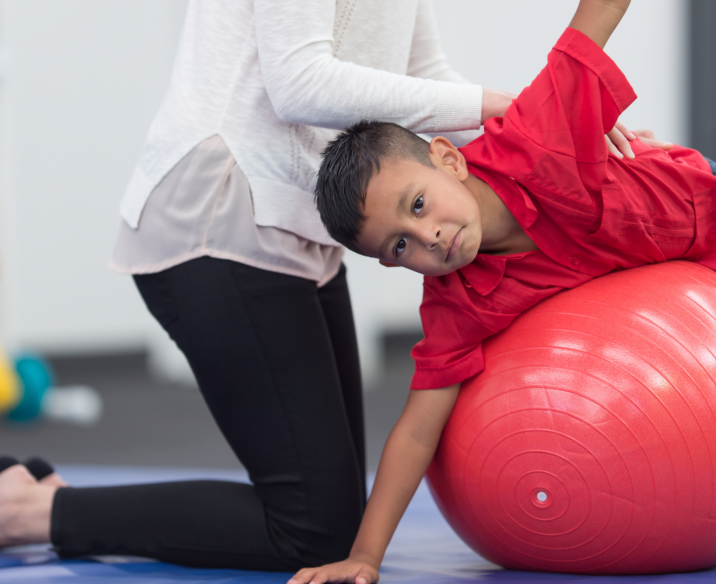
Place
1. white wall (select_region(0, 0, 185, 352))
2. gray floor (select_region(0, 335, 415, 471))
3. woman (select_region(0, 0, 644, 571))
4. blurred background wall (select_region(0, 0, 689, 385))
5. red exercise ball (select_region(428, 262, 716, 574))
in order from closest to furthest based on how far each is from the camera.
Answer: red exercise ball (select_region(428, 262, 716, 574))
woman (select_region(0, 0, 644, 571))
gray floor (select_region(0, 335, 415, 471))
blurred background wall (select_region(0, 0, 689, 385))
white wall (select_region(0, 0, 185, 352))

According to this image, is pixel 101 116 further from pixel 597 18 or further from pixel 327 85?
pixel 597 18

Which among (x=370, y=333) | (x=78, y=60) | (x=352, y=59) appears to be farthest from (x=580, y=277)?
(x=78, y=60)

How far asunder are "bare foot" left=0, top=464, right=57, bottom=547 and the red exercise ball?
0.78 m

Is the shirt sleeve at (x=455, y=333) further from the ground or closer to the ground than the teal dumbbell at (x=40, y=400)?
further from the ground

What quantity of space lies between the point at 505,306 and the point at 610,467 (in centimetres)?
31

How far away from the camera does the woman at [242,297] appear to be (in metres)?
1.34

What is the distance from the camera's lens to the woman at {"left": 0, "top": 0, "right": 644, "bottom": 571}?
4.40 ft

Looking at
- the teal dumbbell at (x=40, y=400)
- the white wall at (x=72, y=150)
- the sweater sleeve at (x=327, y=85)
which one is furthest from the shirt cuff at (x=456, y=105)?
the white wall at (x=72, y=150)

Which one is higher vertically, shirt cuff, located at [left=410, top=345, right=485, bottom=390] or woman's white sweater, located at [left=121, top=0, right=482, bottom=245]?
woman's white sweater, located at [left=121, top=0, right=482, bottom=245]

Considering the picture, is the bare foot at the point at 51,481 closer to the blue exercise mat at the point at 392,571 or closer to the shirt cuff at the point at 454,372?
the blue exercise mat at the point at 392,571

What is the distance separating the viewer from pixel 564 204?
1234 millimetres

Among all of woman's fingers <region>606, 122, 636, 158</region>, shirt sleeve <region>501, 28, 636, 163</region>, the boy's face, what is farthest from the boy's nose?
woman's fingers <region>606, 122, 636, 158</region>

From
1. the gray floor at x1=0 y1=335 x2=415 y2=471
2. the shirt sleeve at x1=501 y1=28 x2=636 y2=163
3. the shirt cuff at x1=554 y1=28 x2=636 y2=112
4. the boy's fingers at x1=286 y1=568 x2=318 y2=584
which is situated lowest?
the gray floor at x1=0 y1=335 x2=415 y2=471

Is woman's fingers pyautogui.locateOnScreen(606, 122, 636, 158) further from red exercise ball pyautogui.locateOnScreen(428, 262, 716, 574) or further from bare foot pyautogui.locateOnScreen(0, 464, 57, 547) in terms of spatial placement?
bare foot pyautogui.locateOnScreen(0, 464, 57, 547)
